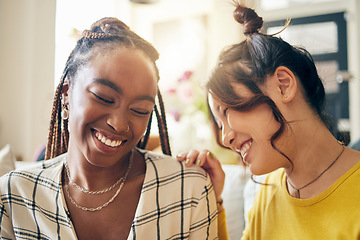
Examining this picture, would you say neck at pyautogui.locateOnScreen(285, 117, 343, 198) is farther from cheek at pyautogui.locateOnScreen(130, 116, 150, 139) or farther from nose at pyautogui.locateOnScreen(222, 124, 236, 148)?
cheek at pyautogui.locateOnScreen(130, 116, 150, 139)

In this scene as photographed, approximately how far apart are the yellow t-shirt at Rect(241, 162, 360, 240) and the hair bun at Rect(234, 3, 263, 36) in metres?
0.50

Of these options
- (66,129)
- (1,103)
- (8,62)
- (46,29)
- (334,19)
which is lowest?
(66,129)

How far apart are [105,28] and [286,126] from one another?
0.60 m

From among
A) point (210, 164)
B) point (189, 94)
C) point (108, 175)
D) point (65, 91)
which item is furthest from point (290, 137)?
point (189, 94)

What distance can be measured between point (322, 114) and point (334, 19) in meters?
3.77

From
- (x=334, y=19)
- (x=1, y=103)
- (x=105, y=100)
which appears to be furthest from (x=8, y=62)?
(x=334, y=19)

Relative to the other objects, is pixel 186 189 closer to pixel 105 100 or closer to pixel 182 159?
pixel 182 159

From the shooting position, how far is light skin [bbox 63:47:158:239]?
90 centimetres

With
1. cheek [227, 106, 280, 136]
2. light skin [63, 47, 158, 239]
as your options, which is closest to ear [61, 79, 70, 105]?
light skin [63, 47, 158, 239]

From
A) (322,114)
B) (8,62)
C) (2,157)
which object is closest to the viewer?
(322,114)

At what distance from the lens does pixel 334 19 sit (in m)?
4.23

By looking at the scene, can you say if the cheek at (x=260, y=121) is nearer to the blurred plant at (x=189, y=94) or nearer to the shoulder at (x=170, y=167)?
the shoulder at (x=170, y=167)

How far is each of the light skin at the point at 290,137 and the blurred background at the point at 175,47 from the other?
17cm

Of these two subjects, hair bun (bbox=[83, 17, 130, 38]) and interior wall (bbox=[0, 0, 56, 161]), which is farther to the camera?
interior wall (bbox=[0, 0, 56, 161])
